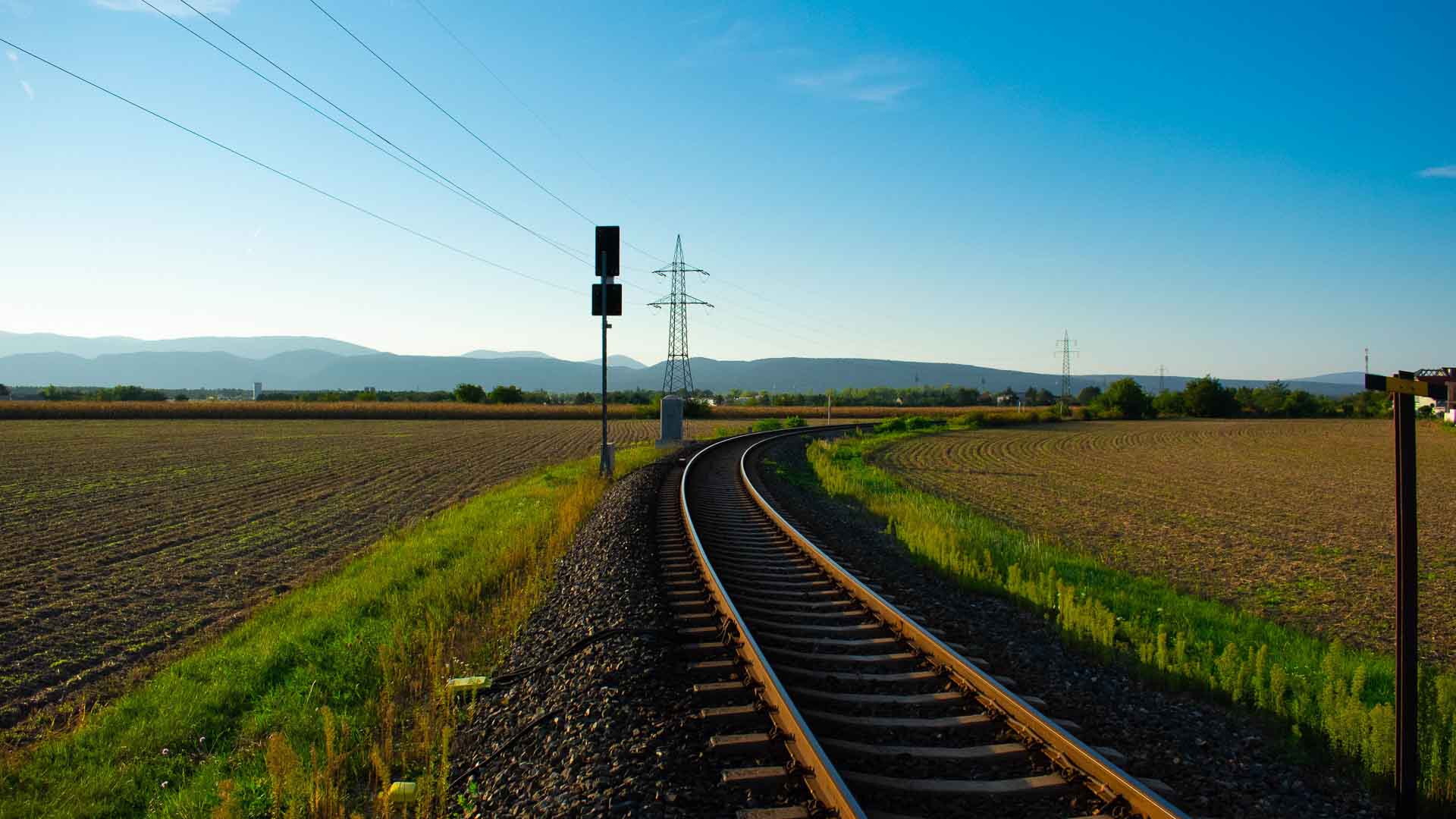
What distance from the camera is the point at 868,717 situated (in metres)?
4.87

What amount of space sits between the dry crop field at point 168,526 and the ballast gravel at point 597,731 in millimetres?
4969

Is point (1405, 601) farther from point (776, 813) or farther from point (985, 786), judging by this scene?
point (776, 813)

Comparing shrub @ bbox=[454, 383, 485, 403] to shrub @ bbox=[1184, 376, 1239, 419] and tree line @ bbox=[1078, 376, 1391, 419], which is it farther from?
shrub @ bbox=[1184, 376, 1239, 419]

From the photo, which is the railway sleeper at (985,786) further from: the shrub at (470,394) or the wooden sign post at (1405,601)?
the shrub at (470,394)

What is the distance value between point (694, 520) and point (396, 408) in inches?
3016

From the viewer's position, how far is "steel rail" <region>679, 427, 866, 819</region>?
3.61m

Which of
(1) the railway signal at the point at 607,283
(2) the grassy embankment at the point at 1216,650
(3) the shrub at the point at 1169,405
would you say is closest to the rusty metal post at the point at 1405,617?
(2) the grassy embankment at the point at 1216,650

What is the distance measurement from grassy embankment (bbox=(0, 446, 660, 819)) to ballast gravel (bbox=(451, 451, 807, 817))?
33 centimetres

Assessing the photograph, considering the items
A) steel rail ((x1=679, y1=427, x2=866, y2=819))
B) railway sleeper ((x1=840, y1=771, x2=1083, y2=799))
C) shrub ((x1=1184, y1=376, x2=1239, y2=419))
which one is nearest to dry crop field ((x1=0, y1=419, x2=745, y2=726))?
steel rail ((x1=679, y1=427, x2=866, y2=819))

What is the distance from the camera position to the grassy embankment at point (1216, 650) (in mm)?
4965

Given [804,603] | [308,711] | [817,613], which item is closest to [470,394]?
[804,603]

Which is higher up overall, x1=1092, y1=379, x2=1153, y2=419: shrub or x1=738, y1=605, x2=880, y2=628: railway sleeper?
x1=1092, y1=379, x2=1153, y2=419: shrub

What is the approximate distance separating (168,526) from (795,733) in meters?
16.6

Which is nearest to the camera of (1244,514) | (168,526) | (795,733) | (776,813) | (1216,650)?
(776,813)
